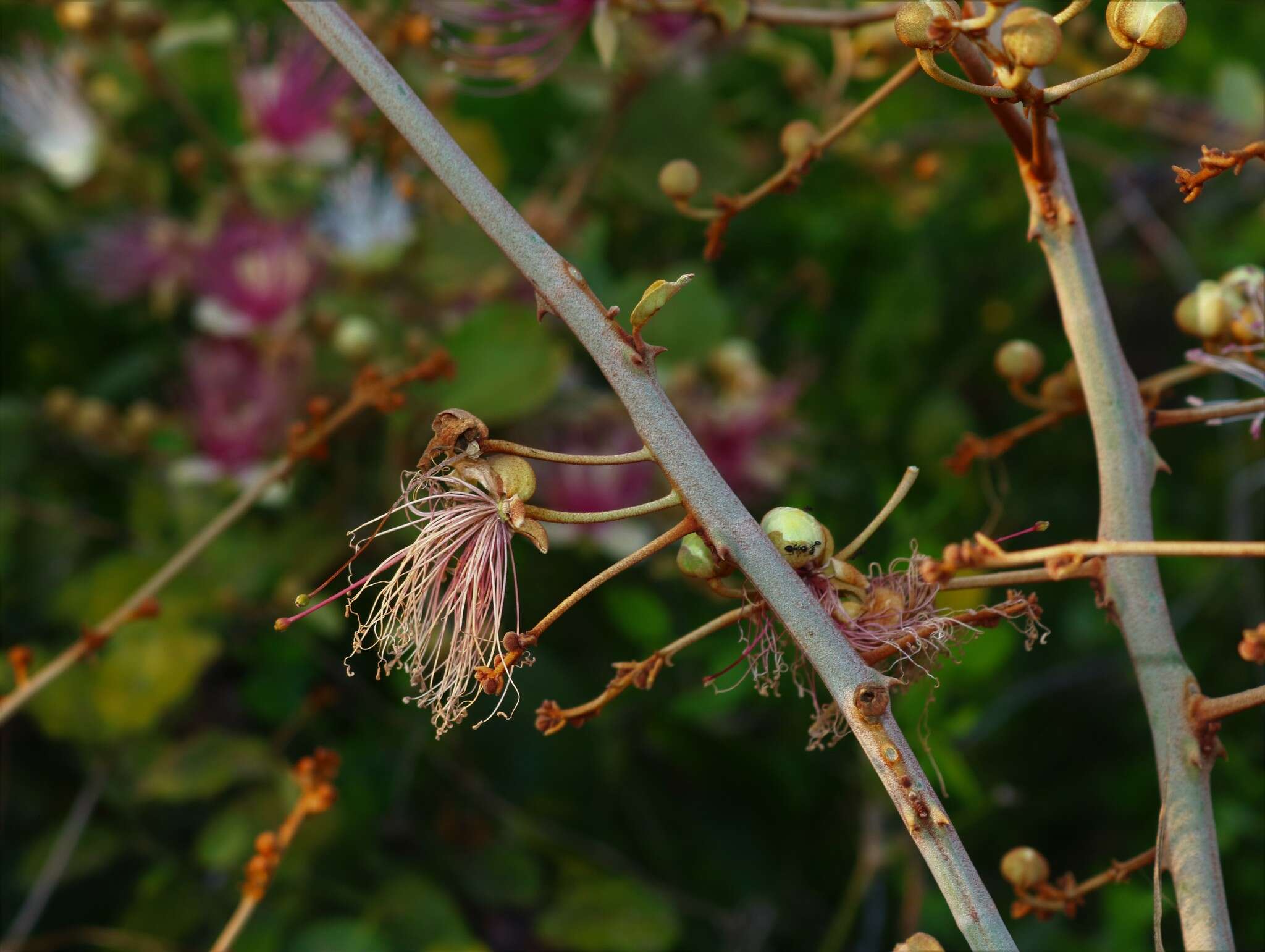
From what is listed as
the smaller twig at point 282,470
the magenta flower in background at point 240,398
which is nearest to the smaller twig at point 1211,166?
the smaller twig at point 282,470

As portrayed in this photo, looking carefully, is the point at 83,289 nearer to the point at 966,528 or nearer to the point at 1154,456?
the point at 966,528

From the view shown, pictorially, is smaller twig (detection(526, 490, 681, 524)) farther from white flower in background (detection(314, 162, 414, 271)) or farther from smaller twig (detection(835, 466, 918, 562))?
white flower in background (detection(314, 162, 414, 271))

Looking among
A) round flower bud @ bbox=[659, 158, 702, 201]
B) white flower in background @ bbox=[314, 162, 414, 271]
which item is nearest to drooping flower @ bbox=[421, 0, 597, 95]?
round flower bud @ bbox=[659, 158, 702, 201]

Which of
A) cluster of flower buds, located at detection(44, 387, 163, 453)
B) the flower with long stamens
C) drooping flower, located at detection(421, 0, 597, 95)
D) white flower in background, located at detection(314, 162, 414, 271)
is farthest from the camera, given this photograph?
white flower in background, located at detection(314, 162, 414, 271)

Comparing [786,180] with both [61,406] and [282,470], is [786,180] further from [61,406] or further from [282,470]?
[61,406]

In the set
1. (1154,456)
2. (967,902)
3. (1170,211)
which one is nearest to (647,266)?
(1170,211)

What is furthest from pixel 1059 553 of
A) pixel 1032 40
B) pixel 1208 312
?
pixel 1208 312
